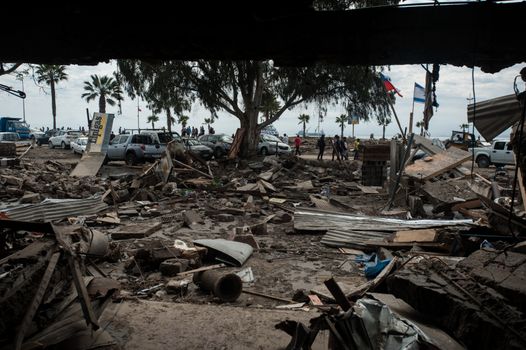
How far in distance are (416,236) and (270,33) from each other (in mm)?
5990

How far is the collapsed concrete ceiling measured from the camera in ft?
11.2

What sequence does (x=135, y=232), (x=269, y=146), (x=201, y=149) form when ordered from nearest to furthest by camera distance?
(x=135, y=232), (x=201, y=149), (x=269, y=146)

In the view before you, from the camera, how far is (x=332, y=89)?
85.3 feet

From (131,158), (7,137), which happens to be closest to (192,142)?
(131,158)

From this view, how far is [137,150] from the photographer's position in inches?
912

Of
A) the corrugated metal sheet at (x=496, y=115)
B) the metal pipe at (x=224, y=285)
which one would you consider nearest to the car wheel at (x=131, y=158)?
the corrugated metal sheet at (x=496, y=115)

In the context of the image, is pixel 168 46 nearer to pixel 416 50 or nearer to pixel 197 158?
pixel 416 50

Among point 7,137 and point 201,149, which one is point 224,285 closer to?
point 201,149

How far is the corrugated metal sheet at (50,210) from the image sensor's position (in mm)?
9909

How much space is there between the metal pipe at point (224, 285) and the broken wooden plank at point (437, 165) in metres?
9.12

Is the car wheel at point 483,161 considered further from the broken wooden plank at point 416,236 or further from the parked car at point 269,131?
the broken wooden plank at point 416,236

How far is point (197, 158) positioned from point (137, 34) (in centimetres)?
1532

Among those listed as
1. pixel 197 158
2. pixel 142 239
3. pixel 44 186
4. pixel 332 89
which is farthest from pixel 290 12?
pixel 332 89

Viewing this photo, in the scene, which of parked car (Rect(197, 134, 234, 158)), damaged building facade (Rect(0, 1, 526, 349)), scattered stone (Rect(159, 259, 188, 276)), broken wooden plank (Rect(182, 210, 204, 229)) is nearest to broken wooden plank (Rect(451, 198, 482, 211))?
damaged building facade (Rect(0, 1, 526, 349))
